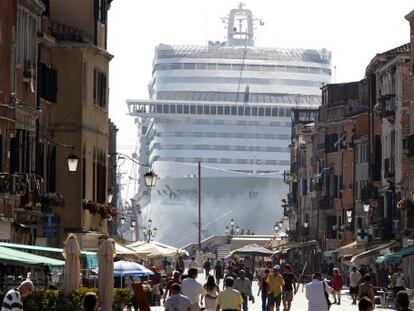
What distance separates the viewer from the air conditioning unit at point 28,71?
52.0 metres

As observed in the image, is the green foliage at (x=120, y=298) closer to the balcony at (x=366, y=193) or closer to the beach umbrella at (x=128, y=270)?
the beach umbrella at (x=128, y=270)

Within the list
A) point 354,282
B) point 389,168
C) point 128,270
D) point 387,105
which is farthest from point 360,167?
point 128,270

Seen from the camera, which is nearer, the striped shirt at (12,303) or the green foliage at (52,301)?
the striped shirt at (12,303)

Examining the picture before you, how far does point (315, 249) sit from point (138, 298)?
9109cm

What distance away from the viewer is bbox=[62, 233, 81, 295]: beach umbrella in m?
37.9

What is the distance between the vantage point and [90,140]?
62.6m

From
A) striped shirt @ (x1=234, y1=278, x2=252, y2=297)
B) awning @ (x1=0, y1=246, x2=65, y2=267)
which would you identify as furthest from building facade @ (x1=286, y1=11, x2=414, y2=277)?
awning @ (x1=0, y1=246, x2=65, y2=267)

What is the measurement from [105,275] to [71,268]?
4.40 ft

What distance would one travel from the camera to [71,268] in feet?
126

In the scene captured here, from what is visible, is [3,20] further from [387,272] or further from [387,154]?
[387,154]

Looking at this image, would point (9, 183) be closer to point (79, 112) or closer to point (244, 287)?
point (244, 287)

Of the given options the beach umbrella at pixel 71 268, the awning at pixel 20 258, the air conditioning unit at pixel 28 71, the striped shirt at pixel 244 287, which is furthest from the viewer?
the air conditioning unit at pixel 28 71

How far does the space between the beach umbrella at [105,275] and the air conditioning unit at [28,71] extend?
1236 cm

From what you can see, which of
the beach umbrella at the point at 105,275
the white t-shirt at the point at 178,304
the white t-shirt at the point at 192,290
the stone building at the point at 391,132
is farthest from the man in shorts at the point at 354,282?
the white t-shirt at the point at 178,304
